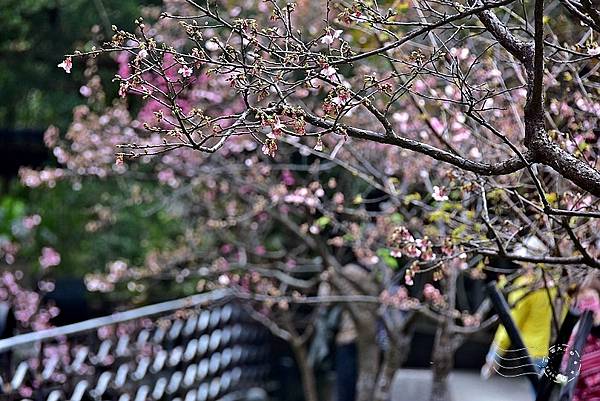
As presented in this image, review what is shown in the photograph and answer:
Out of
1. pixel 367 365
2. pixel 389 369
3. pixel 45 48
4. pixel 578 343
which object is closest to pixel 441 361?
pixel 389 369

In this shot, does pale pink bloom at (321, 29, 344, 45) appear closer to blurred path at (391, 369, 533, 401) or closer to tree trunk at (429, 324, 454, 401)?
tree trunk at (429, 324, 454, 401)

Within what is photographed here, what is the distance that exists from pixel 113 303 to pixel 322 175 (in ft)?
9.17

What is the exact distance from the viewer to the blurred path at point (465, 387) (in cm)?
540

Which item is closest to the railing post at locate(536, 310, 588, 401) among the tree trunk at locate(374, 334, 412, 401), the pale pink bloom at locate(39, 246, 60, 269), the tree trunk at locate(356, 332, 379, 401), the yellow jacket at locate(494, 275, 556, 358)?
the yellow jacket at locate(494, 275, 556, 358)

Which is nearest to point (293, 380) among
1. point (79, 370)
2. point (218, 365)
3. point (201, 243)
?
point (218, 365)

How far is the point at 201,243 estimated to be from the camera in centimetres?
594

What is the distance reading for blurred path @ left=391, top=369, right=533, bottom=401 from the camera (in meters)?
5.40

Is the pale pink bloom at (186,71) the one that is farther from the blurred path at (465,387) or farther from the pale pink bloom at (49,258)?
the pale pink bloom at (49,258)

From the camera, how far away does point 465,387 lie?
6.62 metres

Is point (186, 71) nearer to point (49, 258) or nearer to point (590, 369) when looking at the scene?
point (590, 369)

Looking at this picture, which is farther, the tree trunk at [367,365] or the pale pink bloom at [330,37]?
the tree trunk at [367,365]

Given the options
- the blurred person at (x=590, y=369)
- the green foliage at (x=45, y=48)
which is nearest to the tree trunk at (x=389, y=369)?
the blurred person at (x=590, y=369)

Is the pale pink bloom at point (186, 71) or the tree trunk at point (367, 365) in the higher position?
the pale pink bloom at point (186, 71)

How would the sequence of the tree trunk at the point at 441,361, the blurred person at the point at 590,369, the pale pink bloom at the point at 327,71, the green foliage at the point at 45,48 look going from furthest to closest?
the green foliage at the point at 45,48
the tree trunk at the point at 441,361
the blurred person at the point at 590,369
the pale pink bloom at the point at 327,71
